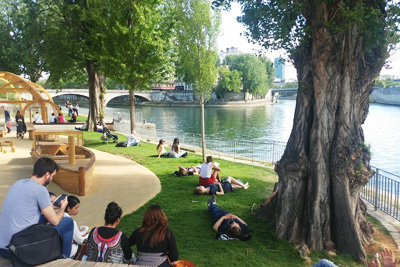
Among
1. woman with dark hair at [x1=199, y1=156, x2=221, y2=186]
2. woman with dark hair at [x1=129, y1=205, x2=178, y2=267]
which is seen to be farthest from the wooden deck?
woman with dark hair at [x1=199, y1=156, x2=221, y2=186]

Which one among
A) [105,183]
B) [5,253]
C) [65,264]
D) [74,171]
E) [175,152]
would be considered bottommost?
[105,183]

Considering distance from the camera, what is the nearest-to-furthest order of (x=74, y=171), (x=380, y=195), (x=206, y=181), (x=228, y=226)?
(x=228, y=226)
(x=74, y=171)
(x=380, y=195)
(x=206, y=181)

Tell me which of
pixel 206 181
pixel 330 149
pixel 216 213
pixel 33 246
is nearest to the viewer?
pixel 33 246

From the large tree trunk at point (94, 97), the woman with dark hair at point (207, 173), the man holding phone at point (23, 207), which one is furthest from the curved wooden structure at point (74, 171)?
the large tree trunk at point (94, 97)

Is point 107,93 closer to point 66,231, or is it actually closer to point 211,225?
point 211,225

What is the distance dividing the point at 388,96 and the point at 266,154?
76148 mm

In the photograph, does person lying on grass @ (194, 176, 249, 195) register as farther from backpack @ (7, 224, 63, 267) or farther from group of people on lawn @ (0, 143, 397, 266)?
backpack @ (7, 224, 63, 267)

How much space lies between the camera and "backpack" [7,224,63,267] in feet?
11.9

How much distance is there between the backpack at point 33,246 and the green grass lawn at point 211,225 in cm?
302

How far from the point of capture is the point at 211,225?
802cm

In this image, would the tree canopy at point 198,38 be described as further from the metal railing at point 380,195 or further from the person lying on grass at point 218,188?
the metal railing at point 380,195

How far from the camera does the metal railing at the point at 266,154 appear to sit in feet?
32.4

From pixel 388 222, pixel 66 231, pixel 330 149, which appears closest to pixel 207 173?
pixel 330 149

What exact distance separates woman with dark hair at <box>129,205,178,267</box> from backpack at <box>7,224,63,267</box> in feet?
4.04
